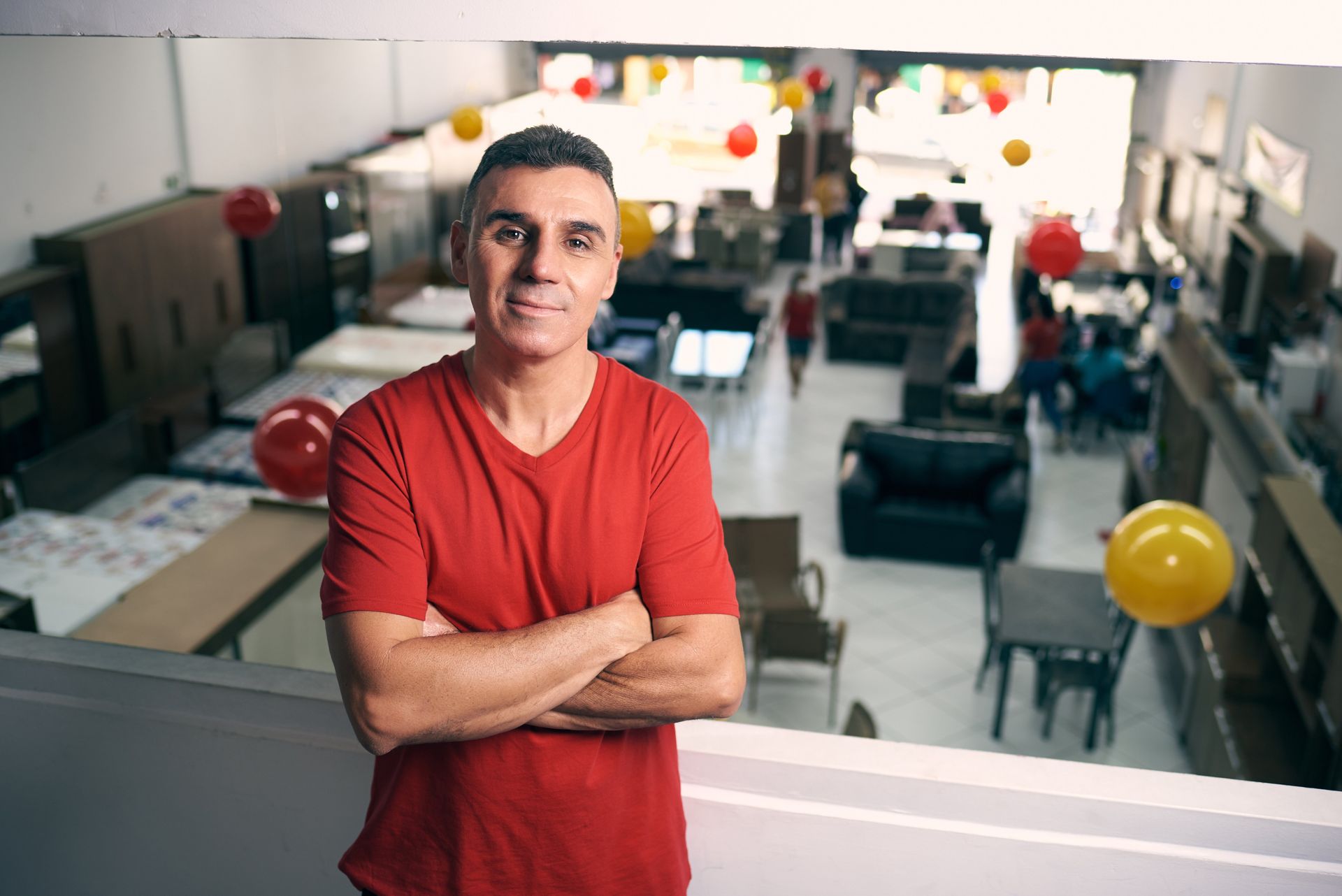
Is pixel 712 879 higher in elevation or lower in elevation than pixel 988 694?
higher

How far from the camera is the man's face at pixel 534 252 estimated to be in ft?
4.55

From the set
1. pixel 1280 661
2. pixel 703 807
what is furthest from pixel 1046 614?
pixel 703 807

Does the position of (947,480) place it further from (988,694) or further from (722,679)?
(722,679)

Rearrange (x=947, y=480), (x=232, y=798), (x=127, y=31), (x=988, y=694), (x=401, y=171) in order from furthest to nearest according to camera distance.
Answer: (x=401, y=171) → (x=947, y=480) → (x=988, y=694) → (x=232, y=798) → (x=127, y=31)

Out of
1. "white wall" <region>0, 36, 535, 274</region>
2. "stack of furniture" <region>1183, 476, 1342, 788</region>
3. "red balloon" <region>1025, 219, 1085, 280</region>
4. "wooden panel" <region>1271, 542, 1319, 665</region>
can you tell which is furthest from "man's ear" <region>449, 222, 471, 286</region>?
"white wall" <region>0, 36, 535, 274</region>

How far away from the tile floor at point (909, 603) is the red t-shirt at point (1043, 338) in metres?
0.86

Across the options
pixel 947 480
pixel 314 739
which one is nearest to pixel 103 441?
pixel 947 480

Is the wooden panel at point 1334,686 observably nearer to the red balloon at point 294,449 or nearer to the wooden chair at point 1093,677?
the wooden chair at point 1093,677

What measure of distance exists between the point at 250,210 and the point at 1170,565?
6348mm

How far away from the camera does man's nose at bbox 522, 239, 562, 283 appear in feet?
4.50

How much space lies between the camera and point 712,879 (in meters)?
1.94

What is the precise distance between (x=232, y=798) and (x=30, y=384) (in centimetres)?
729

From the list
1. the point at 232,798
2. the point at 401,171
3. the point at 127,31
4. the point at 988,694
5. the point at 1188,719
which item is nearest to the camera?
the point at 127,31

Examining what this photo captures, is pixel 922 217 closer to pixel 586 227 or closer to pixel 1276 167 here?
pixel 1276 167
